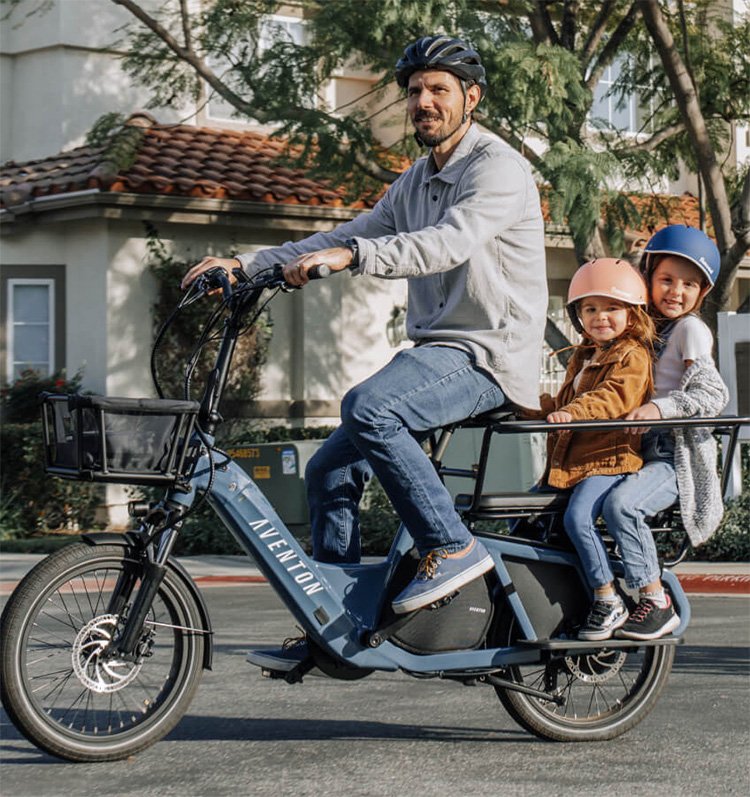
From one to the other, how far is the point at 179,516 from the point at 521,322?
1334 millimetres

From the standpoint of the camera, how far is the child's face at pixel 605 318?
543 centimetres

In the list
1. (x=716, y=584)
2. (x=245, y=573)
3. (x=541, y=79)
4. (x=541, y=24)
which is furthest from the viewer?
(x=541, y=24)

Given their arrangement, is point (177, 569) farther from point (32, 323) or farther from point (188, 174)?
point (32, 323)

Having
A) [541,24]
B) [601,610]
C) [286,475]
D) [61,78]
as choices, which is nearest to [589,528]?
[601,610]

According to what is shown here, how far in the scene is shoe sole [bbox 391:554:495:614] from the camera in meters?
5.06

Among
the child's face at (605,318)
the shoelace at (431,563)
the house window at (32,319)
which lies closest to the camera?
the shoelace at (431,563)

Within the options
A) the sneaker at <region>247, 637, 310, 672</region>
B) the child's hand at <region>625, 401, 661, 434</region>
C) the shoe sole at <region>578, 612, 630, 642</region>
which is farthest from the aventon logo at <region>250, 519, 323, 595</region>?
the child's hand at <region>625, 401, 661, 434</region>

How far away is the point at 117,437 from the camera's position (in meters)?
4.67

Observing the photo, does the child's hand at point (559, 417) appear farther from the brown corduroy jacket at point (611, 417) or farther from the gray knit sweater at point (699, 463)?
the gray knit sweater at point (699, 463)

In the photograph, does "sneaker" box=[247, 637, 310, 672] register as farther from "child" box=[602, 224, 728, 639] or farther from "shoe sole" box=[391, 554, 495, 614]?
"child" box=[602, 224, 728, 639]

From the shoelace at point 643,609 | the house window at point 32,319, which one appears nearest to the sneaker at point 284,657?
the shoelace at point 643,609

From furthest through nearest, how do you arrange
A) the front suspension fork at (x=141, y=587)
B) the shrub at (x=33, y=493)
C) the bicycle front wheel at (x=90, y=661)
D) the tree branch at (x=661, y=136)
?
the shrub at (x=33, y=493) < the tree branch at (x=661, y=136) < the front suspension fork at (x=141, y=587) < the bicycle front wheel at (x=90, y=661)

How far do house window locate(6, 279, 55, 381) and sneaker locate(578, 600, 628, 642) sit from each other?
1398cm

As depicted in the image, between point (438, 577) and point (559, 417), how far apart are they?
67 centimetres
